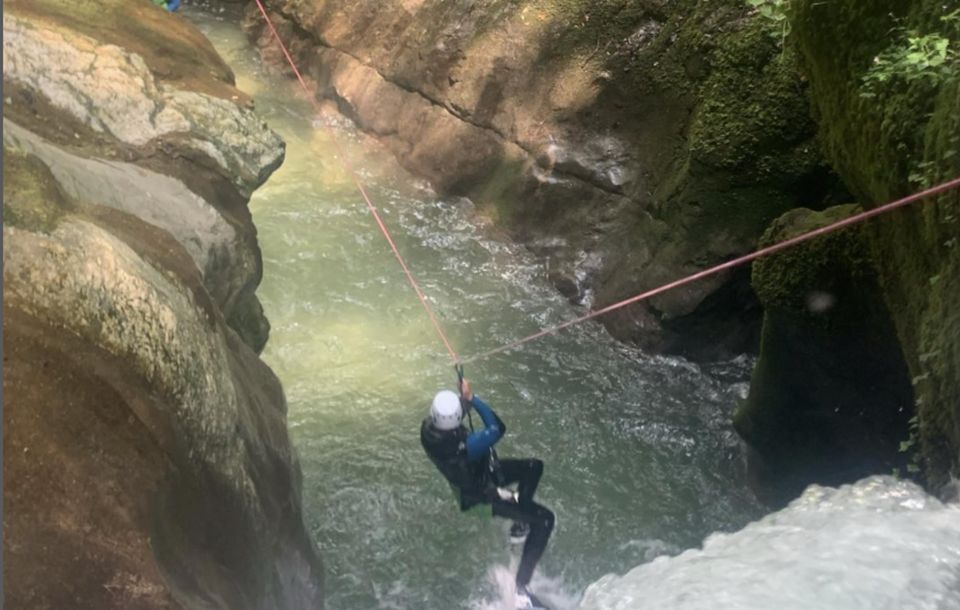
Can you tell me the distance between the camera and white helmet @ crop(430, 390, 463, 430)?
509 cm

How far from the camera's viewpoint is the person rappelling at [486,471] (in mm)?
5152

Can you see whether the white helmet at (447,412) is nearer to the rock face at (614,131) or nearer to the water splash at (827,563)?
the water splash at (827,563)

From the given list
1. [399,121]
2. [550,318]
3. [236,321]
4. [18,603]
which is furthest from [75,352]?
[399,121]

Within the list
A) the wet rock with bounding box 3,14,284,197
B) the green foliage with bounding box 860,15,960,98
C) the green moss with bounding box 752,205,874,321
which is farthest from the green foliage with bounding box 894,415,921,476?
the wet rock with bounding box 3,14,284,197

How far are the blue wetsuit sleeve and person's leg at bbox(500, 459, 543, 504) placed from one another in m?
0.44

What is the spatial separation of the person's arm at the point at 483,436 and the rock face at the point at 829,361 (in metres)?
1.95

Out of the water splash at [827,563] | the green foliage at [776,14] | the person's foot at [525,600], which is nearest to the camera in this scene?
the water splash at [827,563]

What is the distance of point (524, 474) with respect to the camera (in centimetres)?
571

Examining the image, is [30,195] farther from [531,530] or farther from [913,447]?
[913,447]

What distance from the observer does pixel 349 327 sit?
7887mm

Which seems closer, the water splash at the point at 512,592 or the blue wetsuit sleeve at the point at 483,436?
the blue wetsuit sleeve at the point at 483,436

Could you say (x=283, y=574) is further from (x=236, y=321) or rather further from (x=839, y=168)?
(x=839, y=168)

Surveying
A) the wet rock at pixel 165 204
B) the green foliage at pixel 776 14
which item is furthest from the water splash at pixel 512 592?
the green foliage at pixel 776 14

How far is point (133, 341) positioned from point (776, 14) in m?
5.31
